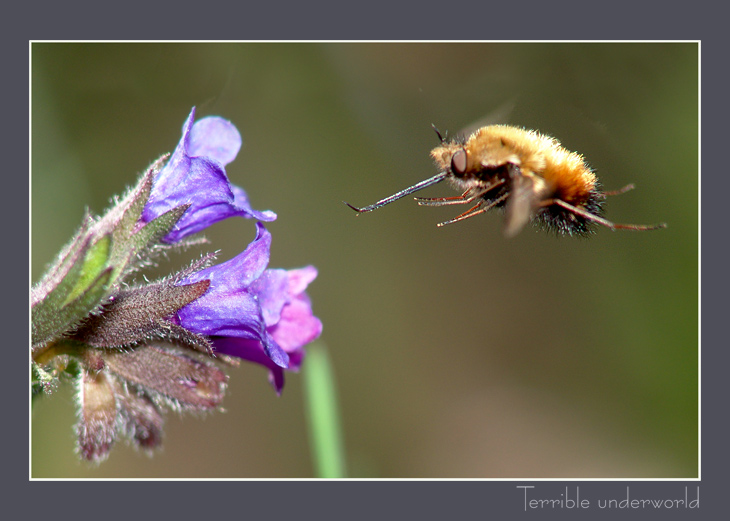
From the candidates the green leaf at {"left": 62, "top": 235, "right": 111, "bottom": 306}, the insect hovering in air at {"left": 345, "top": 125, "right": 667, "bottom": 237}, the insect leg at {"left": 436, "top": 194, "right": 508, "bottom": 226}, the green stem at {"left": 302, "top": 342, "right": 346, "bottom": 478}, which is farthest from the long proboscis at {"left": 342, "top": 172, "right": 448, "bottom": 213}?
the green stem at {"left": 302, "top": 342, "right": 346, "bottom": 478}

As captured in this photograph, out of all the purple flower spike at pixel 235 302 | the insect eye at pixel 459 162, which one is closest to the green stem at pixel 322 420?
the purple flower spike at pixel 235 302

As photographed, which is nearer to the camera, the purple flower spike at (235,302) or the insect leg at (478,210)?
the purple flower spike at (235,302)

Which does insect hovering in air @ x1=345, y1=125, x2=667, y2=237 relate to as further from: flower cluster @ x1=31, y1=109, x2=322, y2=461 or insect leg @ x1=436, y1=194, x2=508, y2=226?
flower cluster @ x1=31, y1=109, x2=322, y2=461

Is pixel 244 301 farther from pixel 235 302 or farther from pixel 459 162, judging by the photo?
pixel 459 162

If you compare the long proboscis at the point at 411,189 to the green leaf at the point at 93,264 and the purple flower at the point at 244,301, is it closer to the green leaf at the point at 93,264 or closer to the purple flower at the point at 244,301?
the purple flower at the point at 244,301

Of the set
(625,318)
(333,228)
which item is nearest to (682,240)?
(625,318)

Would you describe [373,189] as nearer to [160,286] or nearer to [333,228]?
[333,228]

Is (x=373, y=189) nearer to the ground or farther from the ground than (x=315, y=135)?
nearer to the ground
